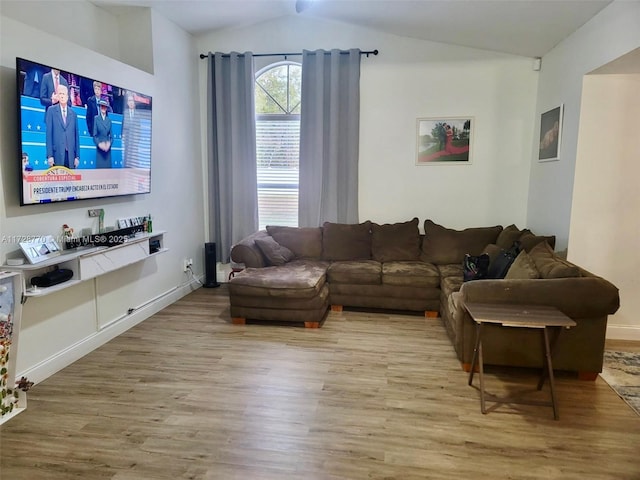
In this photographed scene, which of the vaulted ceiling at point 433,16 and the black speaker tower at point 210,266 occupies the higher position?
the vaulted ceiling at point 433,16

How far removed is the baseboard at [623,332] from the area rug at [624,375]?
1.03 feet

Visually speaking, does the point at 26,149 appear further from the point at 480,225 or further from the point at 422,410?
the point at 480,225

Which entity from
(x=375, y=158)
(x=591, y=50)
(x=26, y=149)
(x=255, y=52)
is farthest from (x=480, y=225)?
(x=26, y=149)

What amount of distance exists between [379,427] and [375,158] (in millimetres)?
3340

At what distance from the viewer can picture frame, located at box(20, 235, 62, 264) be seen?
2.72 meters

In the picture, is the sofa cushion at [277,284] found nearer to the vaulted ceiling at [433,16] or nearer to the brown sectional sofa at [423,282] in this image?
the brown sectional sofa at [423,282]

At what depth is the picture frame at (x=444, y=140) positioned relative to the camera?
4.89 m

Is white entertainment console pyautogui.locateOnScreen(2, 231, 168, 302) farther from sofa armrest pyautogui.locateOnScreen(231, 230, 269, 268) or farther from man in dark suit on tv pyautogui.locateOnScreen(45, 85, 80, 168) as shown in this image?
sofa armrest pyautogui.locateOnScreen(231, 230, 269, 268)

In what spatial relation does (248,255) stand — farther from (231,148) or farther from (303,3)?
(303,3)

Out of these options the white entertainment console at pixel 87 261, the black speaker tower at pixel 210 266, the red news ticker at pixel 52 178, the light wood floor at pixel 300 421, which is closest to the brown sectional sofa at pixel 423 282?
the light wood floor at pixel 300 421

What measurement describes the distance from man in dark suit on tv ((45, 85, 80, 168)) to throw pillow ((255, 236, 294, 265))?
1920 millimetres

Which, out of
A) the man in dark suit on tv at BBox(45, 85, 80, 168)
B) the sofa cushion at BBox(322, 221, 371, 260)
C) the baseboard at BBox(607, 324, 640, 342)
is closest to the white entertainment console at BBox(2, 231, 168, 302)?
the man in dark suit on tv at BBox(45, 85, 80, 168)

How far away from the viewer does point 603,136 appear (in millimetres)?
3506

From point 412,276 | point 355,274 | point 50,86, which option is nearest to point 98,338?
point 50,86
